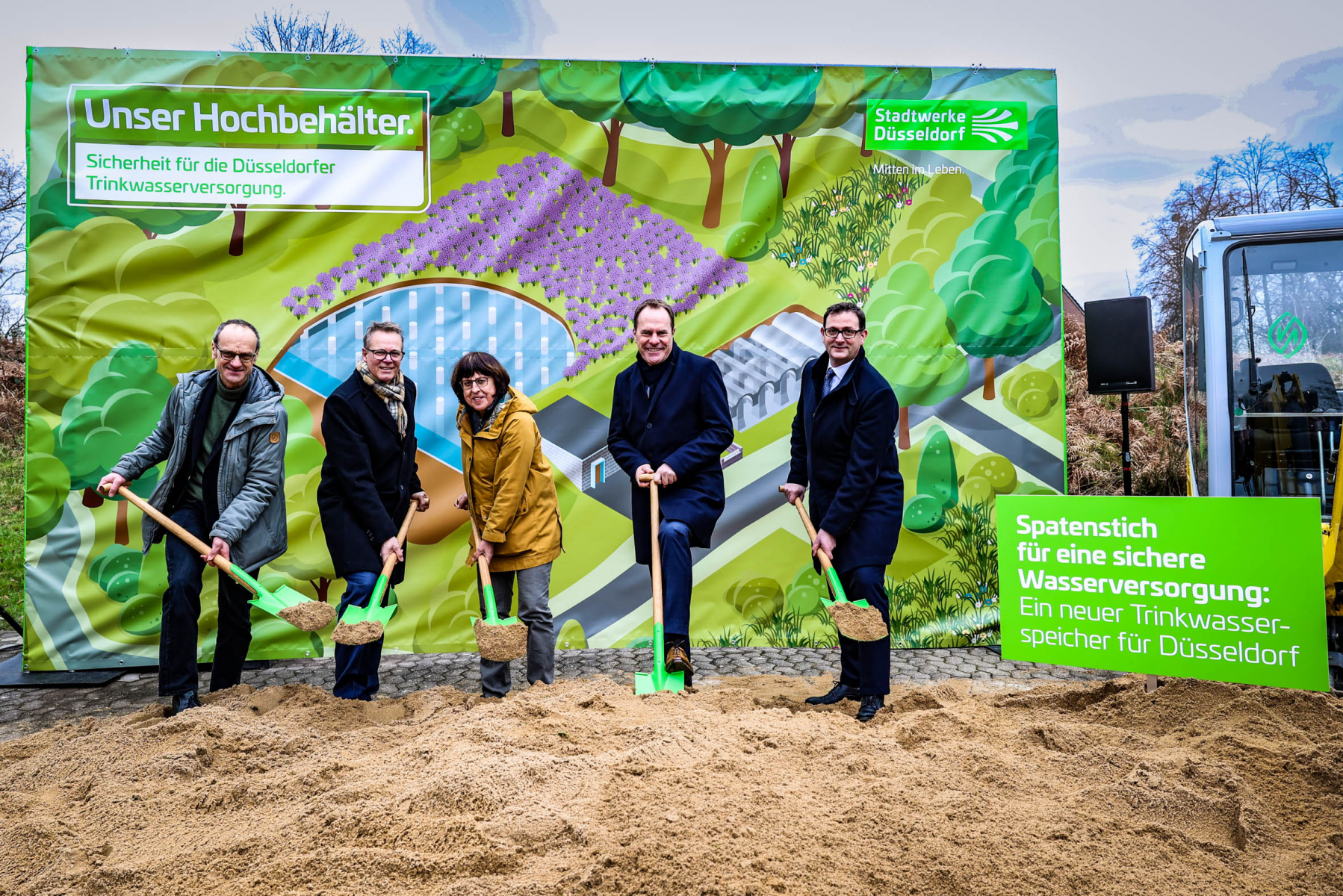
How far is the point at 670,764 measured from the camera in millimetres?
2541

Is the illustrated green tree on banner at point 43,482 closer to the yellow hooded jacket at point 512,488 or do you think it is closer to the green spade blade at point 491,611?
the yellow hooded jacket at point 512,488

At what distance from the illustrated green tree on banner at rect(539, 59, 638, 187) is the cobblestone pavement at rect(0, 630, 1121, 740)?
2891 mm

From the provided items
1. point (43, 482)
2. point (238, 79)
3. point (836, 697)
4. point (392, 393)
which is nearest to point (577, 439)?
point (392, 393)

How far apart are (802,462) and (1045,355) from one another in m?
2.21

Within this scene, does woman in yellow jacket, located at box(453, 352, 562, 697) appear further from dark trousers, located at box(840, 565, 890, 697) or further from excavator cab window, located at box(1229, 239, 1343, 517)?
excavator cab window, located at box(1229, 239, 1343, 517)

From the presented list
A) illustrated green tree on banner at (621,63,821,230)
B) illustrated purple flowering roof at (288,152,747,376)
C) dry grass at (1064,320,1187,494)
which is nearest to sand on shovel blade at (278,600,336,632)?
illustrated purple flowering roof at (288,152,747,376)

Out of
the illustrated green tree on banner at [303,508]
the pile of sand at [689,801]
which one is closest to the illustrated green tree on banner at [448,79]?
the illustrated green tree on banner at [303,508]

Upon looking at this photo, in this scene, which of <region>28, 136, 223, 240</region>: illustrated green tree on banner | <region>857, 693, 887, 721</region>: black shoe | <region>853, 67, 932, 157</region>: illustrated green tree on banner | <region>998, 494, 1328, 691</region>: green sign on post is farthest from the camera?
<region>853, 67, 932, 157</region>: illustrated green tree on banner

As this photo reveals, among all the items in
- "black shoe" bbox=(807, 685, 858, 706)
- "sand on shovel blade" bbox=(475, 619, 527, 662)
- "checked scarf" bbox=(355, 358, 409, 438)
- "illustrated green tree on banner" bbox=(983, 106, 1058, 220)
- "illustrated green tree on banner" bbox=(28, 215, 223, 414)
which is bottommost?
"black shoe" bbox=(807, 685, 858, 706)

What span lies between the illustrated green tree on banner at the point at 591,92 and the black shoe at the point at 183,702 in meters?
3.48

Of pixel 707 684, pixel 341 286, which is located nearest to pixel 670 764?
pixel 707 684

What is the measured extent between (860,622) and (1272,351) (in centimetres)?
311

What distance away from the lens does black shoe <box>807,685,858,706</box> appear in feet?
12.2

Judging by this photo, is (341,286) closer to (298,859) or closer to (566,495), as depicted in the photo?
(566,495)
